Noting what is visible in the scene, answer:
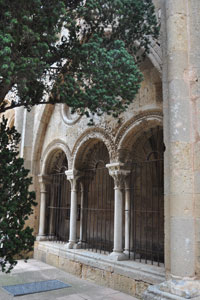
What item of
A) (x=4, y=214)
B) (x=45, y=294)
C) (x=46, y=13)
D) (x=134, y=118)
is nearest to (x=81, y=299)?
(x=45, y=294)

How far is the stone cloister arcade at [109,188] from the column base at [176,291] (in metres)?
1.47

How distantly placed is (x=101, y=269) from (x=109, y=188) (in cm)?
402

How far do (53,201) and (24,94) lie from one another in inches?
201

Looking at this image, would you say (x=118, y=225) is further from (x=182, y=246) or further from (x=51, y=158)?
(x=51, y=158)

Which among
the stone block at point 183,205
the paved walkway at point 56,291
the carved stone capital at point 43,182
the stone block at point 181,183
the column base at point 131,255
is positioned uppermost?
the carved stone capital at point 43,182

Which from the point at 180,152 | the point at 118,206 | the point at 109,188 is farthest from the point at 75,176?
the point at 180,152

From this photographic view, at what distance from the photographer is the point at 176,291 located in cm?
305

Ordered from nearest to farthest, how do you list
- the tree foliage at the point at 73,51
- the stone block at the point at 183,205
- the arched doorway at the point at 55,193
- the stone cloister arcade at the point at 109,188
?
1. the tree foliage at the point at 73,51
2. the stone block at the point at 183,205
3. the stone cloister arcade at the point at 109,188
4. the arched doorway at the point at 55,193

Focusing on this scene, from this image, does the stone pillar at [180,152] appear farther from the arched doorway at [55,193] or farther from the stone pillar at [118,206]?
the arched doorway at [55,193]

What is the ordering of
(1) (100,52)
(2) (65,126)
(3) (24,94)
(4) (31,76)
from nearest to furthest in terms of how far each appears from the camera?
(4) (31,76)
(1) (100,52)
(3) (24,94)
(2) (65,126)

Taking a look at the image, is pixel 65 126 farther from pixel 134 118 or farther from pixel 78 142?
pixel 134 118

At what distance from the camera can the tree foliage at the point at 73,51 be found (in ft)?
9.48

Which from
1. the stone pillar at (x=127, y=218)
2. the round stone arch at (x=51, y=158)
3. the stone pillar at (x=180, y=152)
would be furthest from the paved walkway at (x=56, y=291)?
the round stone arch at (x=51, y=158)

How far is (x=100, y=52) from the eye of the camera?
11.1 ft
